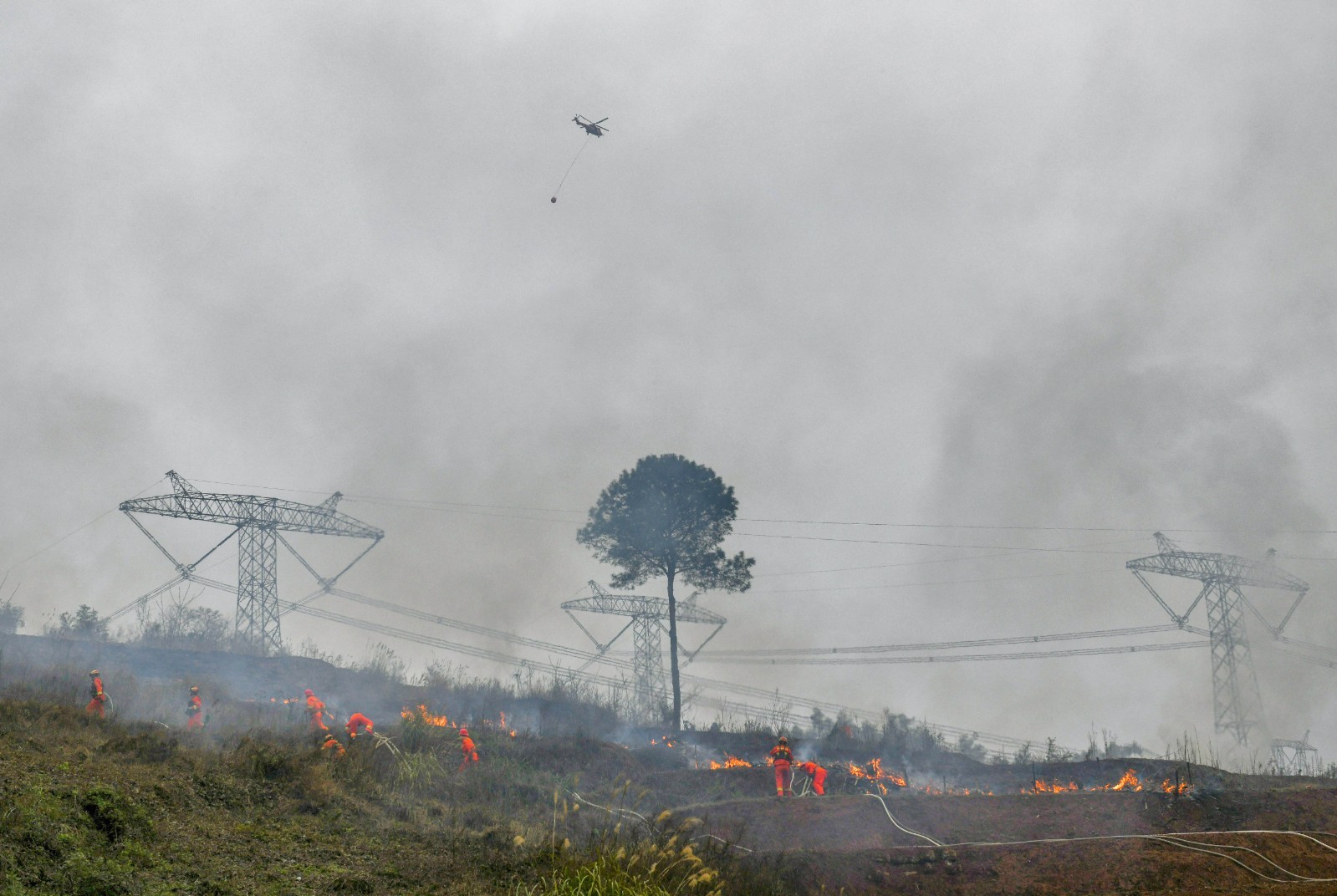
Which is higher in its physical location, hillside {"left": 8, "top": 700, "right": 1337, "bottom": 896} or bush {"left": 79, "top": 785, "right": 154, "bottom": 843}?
bush {"left": 79, "top": 785, "right": 154, "bottom": 843}

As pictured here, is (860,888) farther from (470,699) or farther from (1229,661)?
(1229,661)

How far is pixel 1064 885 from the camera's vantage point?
1543 cm

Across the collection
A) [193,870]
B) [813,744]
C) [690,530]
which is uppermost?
[690,530]

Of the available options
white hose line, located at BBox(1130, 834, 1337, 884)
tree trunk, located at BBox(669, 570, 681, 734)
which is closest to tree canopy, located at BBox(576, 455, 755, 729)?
tree trunk, located at BBox(669, 570, 681, 734)

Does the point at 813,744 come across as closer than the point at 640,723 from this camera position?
Yes

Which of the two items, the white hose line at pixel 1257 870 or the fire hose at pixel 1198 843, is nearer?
the white hose line at pixel 1257 870

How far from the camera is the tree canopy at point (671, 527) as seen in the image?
1617 inches

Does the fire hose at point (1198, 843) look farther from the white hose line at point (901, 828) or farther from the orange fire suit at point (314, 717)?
the orange fire suit at point (314, 717)

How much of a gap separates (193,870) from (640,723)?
31.5 meters

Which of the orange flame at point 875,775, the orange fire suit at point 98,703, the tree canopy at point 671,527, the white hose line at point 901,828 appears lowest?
the orange flame at point 875,775

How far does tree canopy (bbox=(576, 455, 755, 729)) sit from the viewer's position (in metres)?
41.1

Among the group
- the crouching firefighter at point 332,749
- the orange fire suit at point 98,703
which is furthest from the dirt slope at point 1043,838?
the orange fire suit at point 98,703

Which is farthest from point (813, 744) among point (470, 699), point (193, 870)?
point (193, 870)

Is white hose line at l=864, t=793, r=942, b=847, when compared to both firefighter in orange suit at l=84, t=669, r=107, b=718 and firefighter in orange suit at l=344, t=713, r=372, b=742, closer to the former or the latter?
firefighter in orange suit at l=344, t=713, r=372, b=742
